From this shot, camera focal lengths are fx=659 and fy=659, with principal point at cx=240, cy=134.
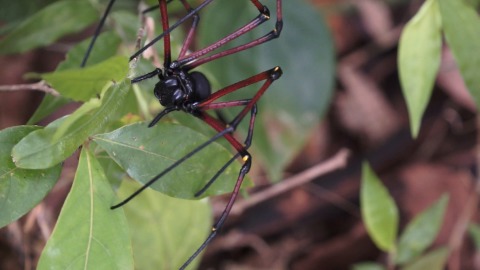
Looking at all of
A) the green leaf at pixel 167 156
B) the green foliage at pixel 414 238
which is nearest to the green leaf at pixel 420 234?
the green foliage at pixel 414 238

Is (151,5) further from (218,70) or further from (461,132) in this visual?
(461,132)

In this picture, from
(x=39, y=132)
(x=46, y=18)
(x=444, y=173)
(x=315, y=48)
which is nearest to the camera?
(x=39, y=132)

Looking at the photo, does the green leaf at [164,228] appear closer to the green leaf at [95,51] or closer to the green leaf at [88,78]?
the green leaf at [95,51]

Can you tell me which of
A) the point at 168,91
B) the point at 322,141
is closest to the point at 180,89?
the point at 168,91

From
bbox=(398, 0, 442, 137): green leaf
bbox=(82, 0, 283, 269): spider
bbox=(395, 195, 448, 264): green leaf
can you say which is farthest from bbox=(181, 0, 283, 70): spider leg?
bbox=(395, 195, 448, 264): green leaf

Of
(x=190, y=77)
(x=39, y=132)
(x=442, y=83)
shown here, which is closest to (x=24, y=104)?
(x=190, y=77)

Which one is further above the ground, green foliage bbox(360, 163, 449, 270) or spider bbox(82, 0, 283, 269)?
spider bbox(82, 0, 283, 269)

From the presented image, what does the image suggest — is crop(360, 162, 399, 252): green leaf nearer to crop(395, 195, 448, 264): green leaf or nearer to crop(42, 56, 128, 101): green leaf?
crop(395, 195, 448, 264): green leaf
